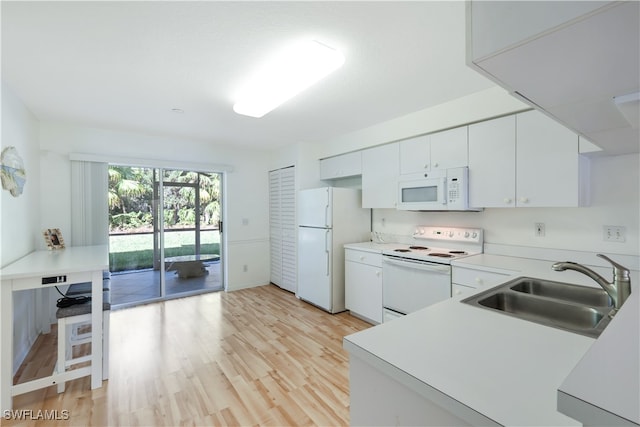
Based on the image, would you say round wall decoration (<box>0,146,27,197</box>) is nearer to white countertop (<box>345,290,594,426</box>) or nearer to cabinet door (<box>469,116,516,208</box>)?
white countertop (<box>345,290,594,426</box>)

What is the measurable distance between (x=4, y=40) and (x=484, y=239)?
3892 millimetres

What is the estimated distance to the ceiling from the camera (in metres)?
1.50

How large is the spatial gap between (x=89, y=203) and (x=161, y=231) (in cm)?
90

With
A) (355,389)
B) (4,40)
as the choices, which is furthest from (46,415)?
(4,40)

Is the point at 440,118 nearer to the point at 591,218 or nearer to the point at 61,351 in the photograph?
the point at 591,218

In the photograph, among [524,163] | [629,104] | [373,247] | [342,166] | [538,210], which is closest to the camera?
[629,104]

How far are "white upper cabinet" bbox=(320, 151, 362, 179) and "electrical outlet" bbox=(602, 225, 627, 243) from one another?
234cm

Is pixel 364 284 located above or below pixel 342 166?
below

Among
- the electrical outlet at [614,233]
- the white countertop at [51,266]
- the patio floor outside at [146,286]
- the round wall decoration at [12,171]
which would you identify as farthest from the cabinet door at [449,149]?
the patio floor outside at [146,286]

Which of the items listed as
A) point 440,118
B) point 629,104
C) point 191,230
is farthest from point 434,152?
point 191,230

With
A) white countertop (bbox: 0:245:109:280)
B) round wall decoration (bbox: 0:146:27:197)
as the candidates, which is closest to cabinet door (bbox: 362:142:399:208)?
white countertop (bbox: 0:245:109:280)

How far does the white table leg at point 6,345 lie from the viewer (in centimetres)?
186

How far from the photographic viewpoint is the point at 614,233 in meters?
2.11

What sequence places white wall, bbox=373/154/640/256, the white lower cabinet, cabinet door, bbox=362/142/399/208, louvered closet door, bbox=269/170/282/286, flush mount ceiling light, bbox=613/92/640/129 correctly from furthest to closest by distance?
louvered closet door, bbox=269/170/282/286 < cabinet door, bbox=362/142/399/208 < the white lower cabinet < white wall, bbox=373/154/640/256 < flush mount ceiling light, bbox=613/92/640/129
